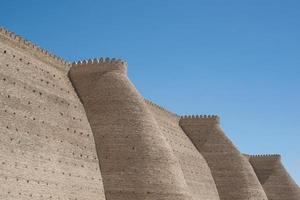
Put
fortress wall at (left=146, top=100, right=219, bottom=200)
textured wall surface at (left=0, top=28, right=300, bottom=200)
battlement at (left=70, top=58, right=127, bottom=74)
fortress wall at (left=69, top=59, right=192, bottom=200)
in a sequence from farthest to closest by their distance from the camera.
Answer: fortress wall at (left=146, top=100, right=219, bottom=200) → battlement at (left=70, top=58, right=127, bottom=74) → fortress wall at (left=69, top=59, right=192, bottom=200) → textured wall surface at (left=0, top=28, right=300, bottom=200)

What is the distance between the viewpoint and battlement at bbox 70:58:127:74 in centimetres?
2733

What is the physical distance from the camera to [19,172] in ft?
61.8

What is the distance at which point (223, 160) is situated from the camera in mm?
39719

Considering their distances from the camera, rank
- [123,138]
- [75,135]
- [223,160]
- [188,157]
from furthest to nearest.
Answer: [223,160] < [188,157] < [123,138] < [75,135]

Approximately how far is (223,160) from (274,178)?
1151cm

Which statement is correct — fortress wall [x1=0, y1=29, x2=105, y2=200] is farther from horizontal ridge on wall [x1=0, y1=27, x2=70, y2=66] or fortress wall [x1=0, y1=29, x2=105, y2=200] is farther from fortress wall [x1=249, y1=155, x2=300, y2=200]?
fortress wall [x1=249, y1=155, x2=300, y2=200]

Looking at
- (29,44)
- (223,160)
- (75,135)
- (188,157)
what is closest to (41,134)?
(75,135)

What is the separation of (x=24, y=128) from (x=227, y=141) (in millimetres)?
23312

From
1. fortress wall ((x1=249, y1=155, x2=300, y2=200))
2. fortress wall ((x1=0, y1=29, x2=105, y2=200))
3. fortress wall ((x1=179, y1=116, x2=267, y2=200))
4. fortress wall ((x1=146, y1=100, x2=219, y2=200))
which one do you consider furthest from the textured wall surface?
fortress wall ((x1=249, y1=155, x2=300, y2=200))

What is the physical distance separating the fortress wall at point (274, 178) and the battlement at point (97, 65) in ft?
85.6

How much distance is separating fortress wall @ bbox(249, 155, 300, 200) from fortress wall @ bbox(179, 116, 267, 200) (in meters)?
8.74

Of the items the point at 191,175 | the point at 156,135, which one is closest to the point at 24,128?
the point at 156,135

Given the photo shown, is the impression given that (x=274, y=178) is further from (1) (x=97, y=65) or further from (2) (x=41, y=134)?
(2) (x=41, y=134)

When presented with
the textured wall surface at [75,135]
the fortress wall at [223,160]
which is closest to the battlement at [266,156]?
the fortress wall at [223,160]
